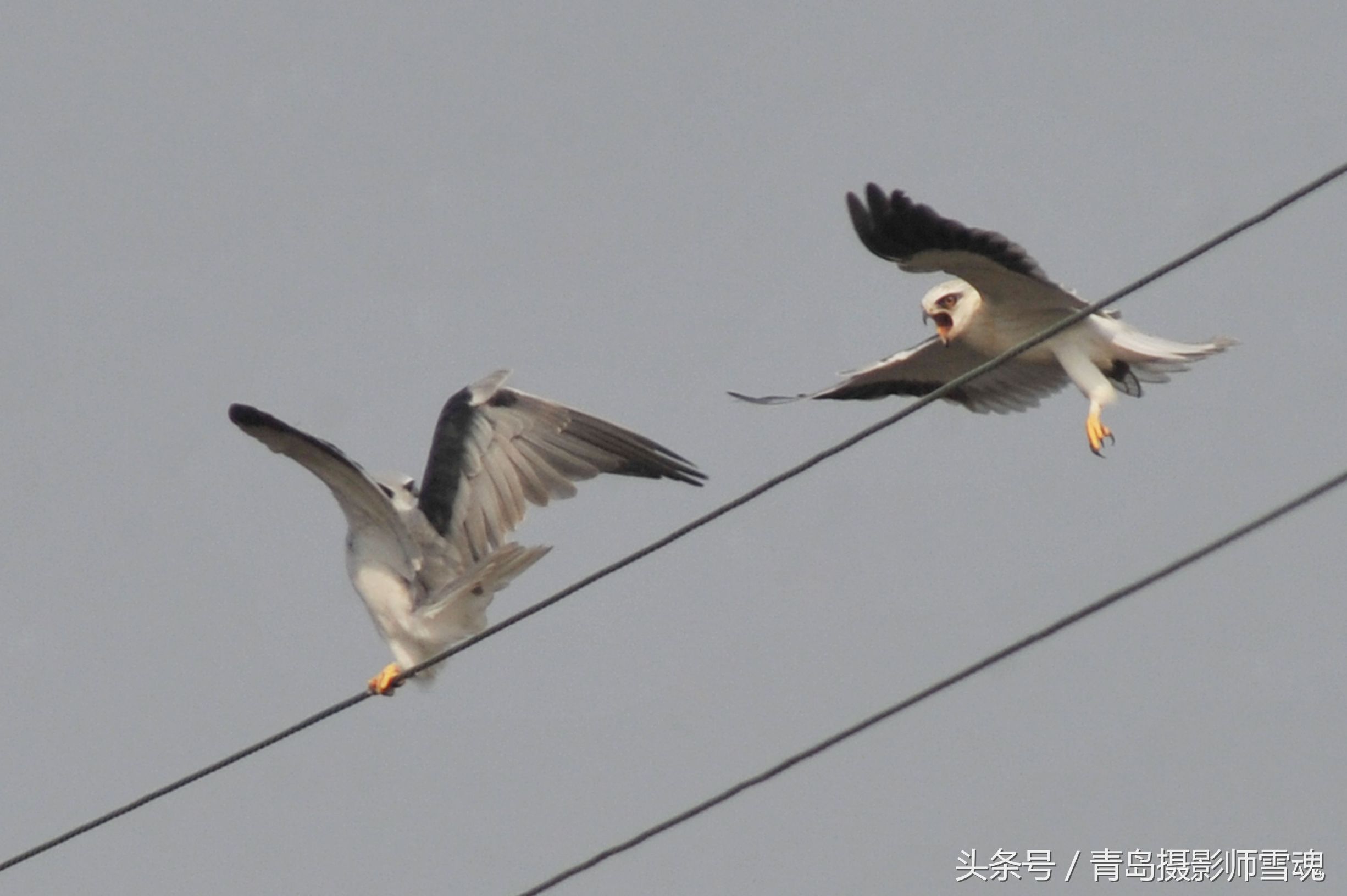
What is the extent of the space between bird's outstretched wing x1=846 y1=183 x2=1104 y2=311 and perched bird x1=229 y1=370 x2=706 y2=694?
59.1 inches

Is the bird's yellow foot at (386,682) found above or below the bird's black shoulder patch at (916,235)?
below

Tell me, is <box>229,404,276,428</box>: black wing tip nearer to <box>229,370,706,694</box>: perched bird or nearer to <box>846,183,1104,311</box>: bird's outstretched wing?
<box>229,370,706,694</box>: perched bird

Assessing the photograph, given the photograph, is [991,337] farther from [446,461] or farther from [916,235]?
[446,461]

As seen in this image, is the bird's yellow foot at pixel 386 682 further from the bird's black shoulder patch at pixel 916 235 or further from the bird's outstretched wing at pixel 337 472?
the bird's black shoulder patch at pixel 916 235

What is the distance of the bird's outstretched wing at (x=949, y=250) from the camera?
12062mm

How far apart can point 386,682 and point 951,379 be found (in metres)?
4.91

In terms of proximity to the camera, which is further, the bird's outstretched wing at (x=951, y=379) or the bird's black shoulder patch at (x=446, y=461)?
the bird's outstretched wing at (x=951, y=379)

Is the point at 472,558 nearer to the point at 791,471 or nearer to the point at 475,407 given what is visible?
the point at 475,407

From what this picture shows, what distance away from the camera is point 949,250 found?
41.0ft

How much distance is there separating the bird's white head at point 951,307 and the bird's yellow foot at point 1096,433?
1.05 m

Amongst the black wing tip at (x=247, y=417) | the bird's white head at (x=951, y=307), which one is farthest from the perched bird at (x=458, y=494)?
the bird's white head at (x=951, y=307)

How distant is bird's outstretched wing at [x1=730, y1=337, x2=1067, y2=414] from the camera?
14.0 m

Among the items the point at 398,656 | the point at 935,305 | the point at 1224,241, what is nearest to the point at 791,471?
the point at 1224,241

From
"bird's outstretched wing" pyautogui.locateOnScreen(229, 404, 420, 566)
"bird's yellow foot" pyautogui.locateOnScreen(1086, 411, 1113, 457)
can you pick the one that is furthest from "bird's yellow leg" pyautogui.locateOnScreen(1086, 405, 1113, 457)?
"bird's outstretched wing" pyautogui.locateOnScreen(229, 404, 420, 566)
